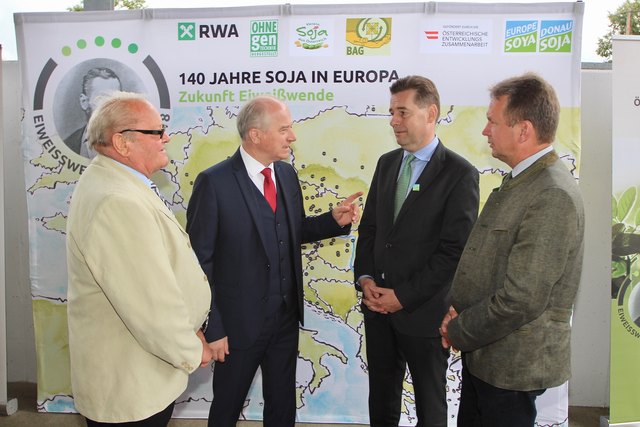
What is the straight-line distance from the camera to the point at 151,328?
158 centimetres

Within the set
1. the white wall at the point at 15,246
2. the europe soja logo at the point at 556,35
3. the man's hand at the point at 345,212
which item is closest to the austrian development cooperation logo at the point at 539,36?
the europe soja logo at the point at 556,35

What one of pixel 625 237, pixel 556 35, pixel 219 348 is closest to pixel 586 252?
pixel 625 237

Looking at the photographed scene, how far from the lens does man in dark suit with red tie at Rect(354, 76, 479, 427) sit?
2.34 meters

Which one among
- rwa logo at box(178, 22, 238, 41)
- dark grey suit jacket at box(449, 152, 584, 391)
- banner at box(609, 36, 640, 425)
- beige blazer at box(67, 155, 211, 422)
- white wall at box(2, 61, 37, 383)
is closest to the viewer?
beige blazer at box(67, 155, 211, 422)

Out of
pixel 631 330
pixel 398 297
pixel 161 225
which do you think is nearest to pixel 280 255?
pixel 398 297

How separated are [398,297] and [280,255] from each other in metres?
0.54

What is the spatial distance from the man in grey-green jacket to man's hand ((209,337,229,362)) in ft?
2.99

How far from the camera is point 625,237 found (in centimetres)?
312

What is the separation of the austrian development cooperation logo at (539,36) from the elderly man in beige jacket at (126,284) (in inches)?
86.6

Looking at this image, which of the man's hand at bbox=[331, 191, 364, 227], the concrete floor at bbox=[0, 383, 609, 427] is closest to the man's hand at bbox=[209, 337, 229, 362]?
the man's hand at bbox=[331, 191, 364, 227]

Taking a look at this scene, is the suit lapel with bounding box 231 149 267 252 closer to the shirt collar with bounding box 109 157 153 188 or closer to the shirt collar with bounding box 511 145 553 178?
the shirt collar with bounding box 109 157 153 188

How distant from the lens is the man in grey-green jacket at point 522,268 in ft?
5.49

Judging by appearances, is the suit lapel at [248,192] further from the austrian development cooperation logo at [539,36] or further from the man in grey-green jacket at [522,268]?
the austrian development cooperation logo at [539,36]

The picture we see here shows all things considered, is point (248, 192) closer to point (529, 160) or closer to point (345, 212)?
point (345, 212)
